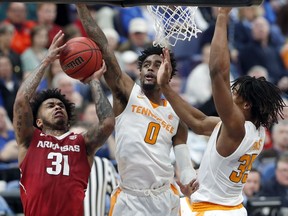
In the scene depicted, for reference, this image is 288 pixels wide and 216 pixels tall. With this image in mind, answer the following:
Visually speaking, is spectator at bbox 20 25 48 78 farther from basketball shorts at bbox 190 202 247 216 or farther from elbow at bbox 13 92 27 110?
basketball shorts at bbox 190 202 247 216

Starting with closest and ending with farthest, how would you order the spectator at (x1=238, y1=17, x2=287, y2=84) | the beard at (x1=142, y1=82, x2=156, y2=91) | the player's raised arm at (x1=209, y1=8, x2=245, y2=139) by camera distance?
the player's raised arm at (x1=209, y1=8, x2=245, y2=139), the beard at (x1=142, y1=82, x2=156, y2=91), the spectator at (x1=238, y1=17, x2=287, y2=84)

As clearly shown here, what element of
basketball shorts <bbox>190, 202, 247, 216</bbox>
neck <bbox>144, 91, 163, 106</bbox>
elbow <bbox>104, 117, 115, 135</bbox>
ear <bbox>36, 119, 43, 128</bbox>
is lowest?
basketball shorts <bbox>190, 202, 247, 216</bbox>

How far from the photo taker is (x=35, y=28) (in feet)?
49.3

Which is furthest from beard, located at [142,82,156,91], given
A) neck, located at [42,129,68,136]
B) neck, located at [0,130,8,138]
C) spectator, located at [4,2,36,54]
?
spectator, located at [4,2,36,54]

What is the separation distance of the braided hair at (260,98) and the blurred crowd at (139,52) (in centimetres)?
328

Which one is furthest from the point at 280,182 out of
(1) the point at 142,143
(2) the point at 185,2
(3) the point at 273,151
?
(2) the point at 185,2

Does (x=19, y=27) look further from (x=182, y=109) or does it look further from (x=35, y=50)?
(x=182, y=109)

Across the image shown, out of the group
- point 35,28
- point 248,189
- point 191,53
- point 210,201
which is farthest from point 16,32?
point 210,201

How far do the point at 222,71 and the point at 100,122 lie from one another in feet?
4.27

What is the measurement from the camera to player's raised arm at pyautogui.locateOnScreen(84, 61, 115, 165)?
9602 mm

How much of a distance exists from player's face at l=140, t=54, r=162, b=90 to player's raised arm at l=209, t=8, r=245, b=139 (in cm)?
114

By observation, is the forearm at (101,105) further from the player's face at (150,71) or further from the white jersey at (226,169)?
the white jersey at (226,169)

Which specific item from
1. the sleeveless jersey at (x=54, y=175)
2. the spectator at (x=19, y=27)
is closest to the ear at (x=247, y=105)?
the sleeveless jersey at (x=54, y=175)

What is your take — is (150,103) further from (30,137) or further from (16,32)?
(16,32)
